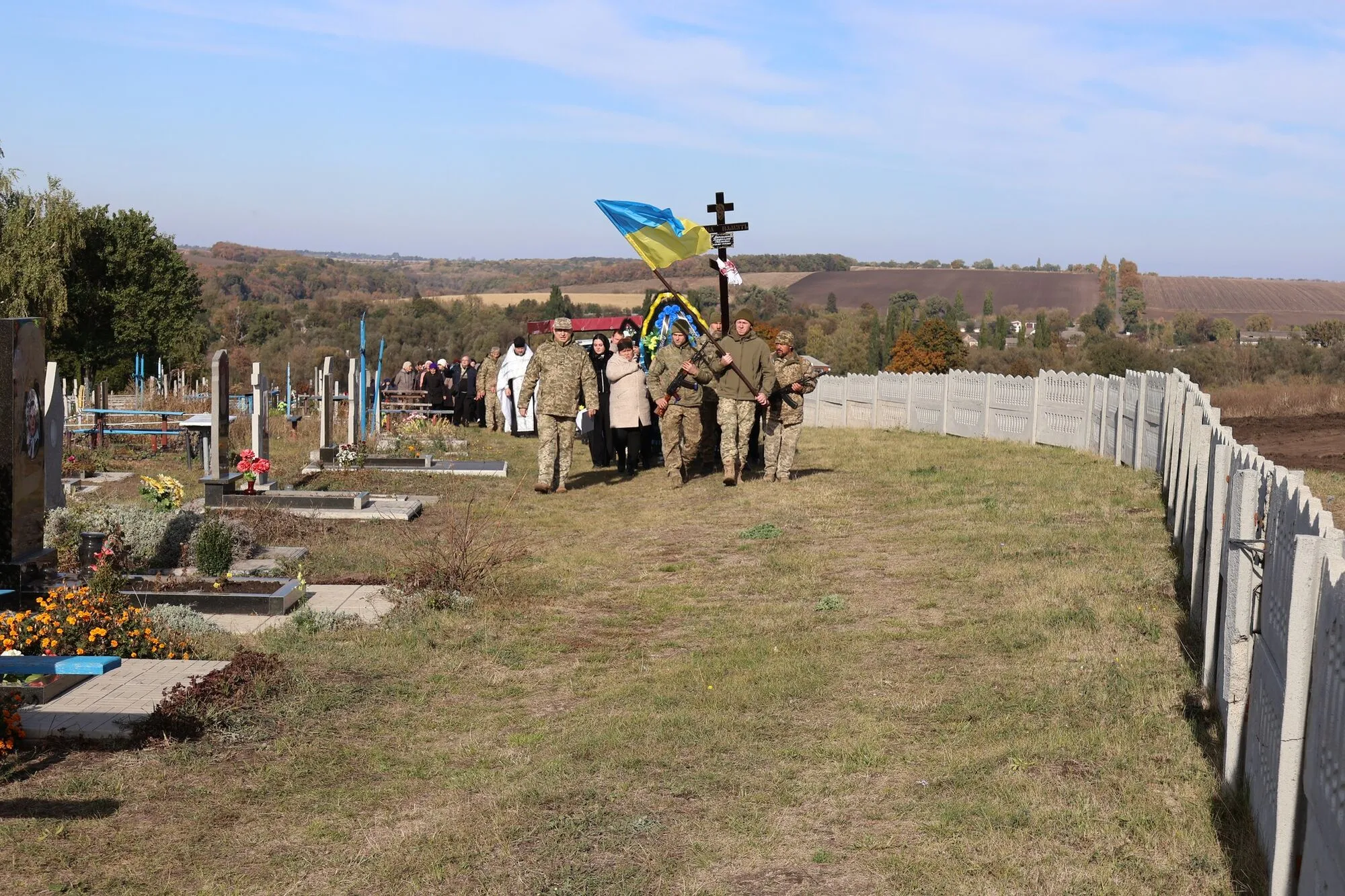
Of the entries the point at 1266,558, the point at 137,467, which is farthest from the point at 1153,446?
the point at 137,467

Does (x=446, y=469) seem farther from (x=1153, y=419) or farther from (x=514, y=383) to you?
(x=1153, y=419)

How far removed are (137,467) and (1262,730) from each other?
18.5m

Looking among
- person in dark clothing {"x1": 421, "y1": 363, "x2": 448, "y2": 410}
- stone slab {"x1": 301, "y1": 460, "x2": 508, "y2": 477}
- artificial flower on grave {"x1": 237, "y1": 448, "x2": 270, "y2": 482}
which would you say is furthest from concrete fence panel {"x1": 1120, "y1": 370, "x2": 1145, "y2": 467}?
person in dark clothing {"x1": 421, "y1": 363, "x2": 448, "y2": 410}

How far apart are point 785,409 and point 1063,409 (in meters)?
8.11

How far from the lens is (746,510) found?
15.0m

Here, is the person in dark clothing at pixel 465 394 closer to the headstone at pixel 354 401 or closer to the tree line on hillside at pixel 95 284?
the headstone at pixel 354 401

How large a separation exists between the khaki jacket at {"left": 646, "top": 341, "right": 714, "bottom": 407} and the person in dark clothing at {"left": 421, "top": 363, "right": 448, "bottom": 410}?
46.6ft

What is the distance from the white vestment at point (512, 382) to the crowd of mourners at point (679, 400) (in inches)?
272

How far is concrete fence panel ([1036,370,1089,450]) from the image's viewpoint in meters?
22.8

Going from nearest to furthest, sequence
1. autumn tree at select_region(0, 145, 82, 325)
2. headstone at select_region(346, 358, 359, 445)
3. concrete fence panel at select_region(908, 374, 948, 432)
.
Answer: headstone at select_region(346, 358, 359, 445) < concrete fence panel at select_region(908, 374, 948, 432) < autumn tree at select_region(0, 145, 82, 325)

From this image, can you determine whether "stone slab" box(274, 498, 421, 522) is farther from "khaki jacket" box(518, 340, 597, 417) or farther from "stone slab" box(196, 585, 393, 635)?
"stone slab" box(196, 585, 393, 635)

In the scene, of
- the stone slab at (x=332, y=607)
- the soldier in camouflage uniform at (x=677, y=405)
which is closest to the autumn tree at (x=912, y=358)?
the soldier in camouflage uniform at (x=677, y=405)

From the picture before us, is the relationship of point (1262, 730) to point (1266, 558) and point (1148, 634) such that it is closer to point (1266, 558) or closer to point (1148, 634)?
point (1266, 558)

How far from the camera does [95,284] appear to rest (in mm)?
51781
